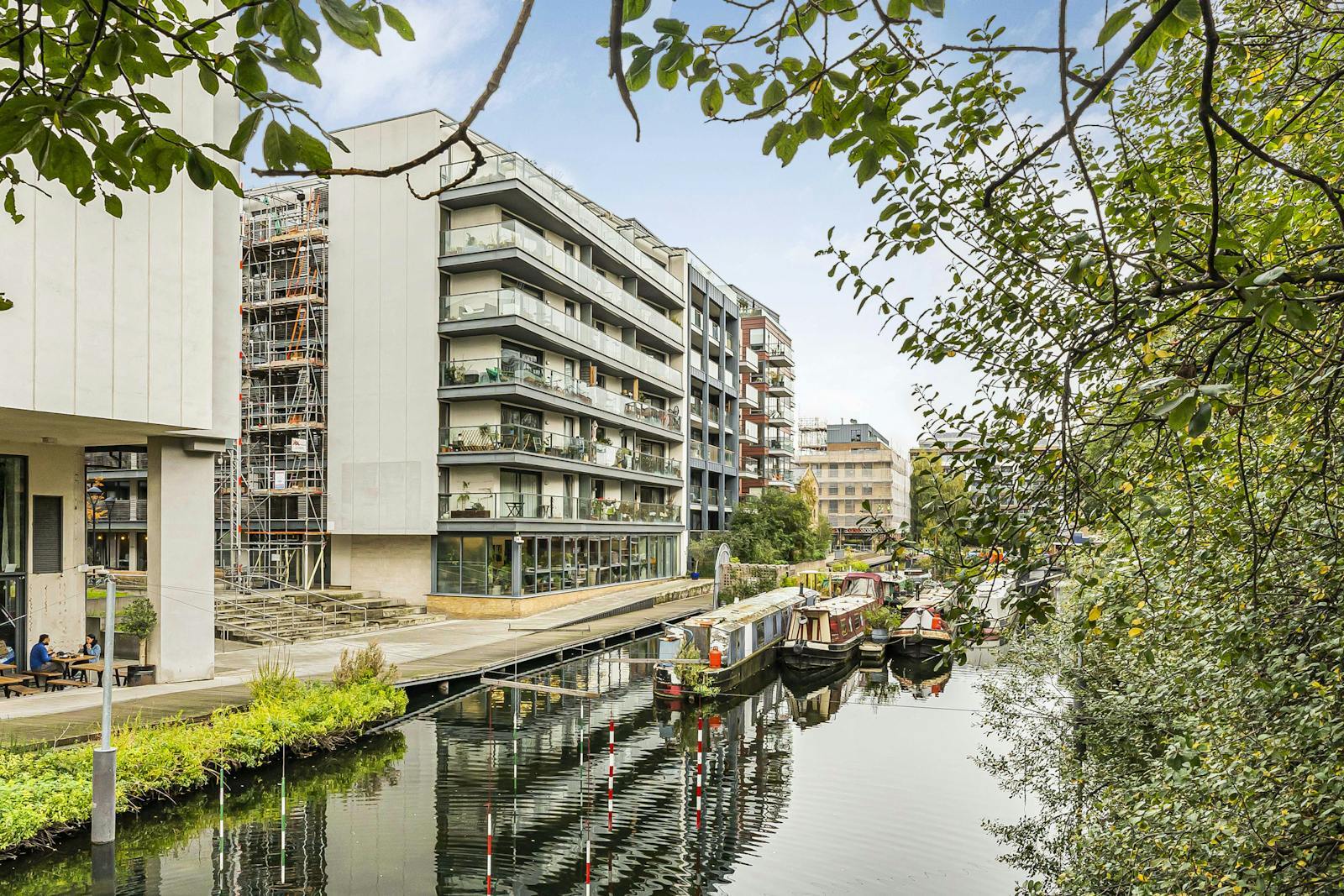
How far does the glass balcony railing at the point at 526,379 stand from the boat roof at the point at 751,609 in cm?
997

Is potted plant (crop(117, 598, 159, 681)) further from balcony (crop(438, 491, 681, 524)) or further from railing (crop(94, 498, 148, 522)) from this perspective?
railing (crop(94, 498, 148, 522))

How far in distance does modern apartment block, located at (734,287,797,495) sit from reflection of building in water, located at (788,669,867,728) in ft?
102

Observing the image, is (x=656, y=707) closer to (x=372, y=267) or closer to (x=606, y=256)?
(x=372, y=267)

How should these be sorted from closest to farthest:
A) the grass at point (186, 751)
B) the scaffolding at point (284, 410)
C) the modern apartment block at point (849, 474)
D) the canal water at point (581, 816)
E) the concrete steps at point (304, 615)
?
the grass at point (186, 751), the canal water at point (581, 816), the concrete steps at point (304, 615), the scaffolding at point (284, 410), the modern apartment block at point (849, 474)

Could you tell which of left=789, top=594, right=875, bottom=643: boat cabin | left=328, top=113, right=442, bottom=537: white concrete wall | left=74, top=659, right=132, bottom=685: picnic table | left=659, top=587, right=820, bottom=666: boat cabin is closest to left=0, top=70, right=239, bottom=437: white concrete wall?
left=74, top=659, right=132, bottom=685: picnic table

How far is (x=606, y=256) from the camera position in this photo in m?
38.4

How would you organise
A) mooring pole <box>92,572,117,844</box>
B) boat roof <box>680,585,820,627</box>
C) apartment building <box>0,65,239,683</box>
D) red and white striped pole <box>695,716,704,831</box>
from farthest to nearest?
boat roof <box>680,585,820,627</box>
apartment building <box>0,65,239,683</box>
red and white striped pole <box>695,716,704,831</box>
mooring pole <box>92,572,117,844</box>

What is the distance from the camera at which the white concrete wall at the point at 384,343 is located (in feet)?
99.8

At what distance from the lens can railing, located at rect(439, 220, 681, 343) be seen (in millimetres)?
29859

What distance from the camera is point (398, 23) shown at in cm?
221

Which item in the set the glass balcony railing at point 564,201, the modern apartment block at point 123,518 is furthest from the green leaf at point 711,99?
the modern apartment block at point 123,518

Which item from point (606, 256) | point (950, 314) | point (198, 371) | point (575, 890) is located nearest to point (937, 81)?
point (950, 314)

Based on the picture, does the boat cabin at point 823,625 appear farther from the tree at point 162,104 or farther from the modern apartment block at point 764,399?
the modern apartment block at point 764,399

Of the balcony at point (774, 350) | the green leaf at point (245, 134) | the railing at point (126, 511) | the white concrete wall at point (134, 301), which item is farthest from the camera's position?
the balcony at point (774, 350)
